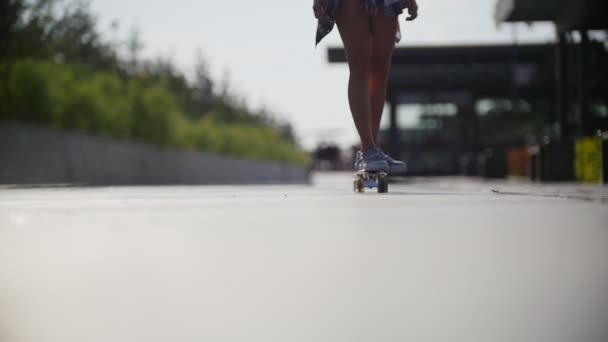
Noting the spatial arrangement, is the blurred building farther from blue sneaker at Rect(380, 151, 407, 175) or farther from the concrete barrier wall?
blue sneaker at Rect(380, 151, 407, 175)

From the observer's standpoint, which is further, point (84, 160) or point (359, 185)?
point (84, 160)

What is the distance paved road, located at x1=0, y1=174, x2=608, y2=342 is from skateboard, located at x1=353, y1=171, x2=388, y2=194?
183 centimetres

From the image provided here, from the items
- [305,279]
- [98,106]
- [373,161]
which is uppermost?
[98,106]

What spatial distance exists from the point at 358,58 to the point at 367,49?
2.4 inches

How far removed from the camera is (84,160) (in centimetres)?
1900

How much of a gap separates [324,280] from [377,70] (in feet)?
9.63

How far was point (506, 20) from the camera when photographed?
18.9 m

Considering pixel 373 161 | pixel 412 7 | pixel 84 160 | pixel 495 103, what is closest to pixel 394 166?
pixel 373 161

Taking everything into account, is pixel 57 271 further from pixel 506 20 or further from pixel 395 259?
pixel 506 20

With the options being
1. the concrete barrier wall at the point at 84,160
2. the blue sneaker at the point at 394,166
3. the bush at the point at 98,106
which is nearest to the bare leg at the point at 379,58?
the blue sneaker at the point at 394,166

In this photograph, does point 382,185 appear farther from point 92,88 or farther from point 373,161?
point 92,88

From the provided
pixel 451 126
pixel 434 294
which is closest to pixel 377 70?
pixel 434 294

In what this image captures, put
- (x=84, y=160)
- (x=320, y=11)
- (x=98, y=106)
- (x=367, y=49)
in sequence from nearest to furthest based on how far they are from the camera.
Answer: (x=320, y=11), (x=367, y=49), (x=84, y=160), (x=98, y=106)

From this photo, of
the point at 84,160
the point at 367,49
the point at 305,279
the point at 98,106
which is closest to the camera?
the point at 305,279
